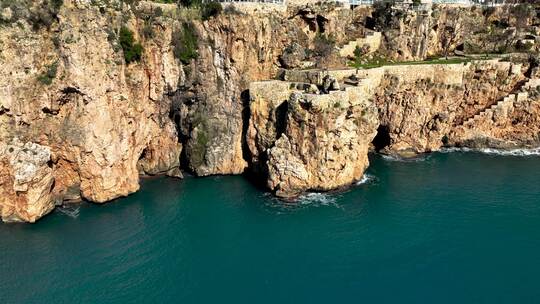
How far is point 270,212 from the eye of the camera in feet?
178

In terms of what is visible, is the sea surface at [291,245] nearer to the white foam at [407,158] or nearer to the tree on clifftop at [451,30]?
the white foam at [407,158]

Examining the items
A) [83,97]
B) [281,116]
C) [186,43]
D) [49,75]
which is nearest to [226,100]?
[281,116]

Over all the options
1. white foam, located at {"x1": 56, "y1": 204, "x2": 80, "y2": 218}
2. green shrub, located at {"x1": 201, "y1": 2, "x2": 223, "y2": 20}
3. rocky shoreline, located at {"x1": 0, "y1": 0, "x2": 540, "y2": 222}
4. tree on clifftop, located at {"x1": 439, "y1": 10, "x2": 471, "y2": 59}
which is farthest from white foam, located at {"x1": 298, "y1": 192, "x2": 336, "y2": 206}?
tree on clifftop, located at {"x1": 439, "y1": 10, "x2": 471, "y2": 59}

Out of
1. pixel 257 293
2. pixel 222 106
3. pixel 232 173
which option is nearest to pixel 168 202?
pixel 232 173

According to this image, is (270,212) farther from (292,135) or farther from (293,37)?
(293,37)

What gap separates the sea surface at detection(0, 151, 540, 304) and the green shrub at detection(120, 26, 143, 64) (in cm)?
1695

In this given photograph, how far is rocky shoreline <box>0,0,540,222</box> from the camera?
168 feet

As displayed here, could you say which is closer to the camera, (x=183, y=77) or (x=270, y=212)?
(x=270, y=212)

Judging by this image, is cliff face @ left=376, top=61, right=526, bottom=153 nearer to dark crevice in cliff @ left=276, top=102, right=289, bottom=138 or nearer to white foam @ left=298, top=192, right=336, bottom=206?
dark crevice in cliff @ left=276, top=102, right=289, bottom=138

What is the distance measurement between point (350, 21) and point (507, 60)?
25.4 m

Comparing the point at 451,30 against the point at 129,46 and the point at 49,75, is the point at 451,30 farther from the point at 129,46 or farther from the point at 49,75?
the point at 49,75

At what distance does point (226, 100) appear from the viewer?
63.2m

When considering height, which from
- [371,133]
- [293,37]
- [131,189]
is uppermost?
[293,37]

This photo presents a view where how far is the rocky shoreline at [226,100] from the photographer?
51.2 meters
